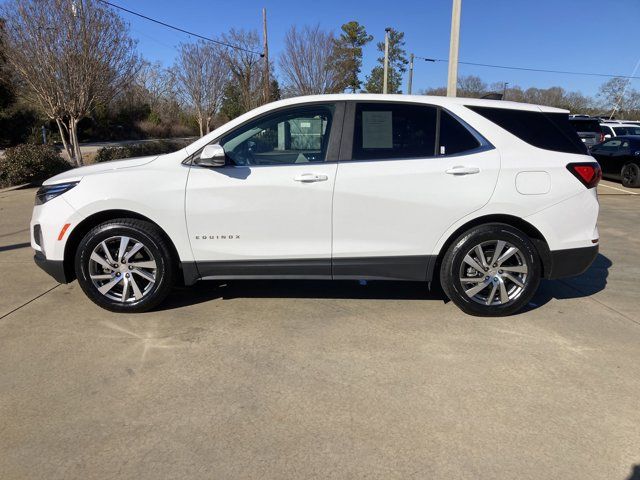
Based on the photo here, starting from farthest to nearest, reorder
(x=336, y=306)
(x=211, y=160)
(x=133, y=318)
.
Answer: (x=336, y=306) < (x=133, y=318) < (x=211, y=160)

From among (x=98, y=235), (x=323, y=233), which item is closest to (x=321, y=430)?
(x=323, y=233)

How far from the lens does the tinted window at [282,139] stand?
4031mm

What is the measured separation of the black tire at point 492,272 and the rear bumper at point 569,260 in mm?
139

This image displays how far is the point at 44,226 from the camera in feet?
13.3

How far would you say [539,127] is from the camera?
4.10 metres

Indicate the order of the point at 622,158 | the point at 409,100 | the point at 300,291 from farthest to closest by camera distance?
the point at 622,158
the point at 300,291
the point at 409,100

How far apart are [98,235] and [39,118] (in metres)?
29.1

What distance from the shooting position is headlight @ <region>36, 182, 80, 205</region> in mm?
4062

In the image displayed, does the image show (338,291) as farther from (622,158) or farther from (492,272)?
(622,158)

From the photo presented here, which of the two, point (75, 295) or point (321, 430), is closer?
point (321, 430)

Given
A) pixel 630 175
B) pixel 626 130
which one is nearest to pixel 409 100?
pixel 630 175

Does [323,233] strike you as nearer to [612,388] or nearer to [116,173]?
[116,173]

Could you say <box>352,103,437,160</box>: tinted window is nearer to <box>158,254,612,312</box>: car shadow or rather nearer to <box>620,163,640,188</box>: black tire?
<box>158,254,612,312</box>: car shadow

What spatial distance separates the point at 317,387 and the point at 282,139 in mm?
2125
